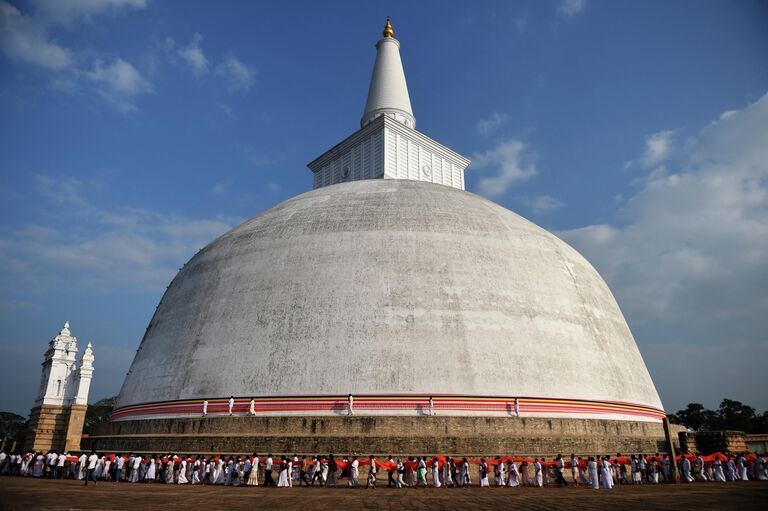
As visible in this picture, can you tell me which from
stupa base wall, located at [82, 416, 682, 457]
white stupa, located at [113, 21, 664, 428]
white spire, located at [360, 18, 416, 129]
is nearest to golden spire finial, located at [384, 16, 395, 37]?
white spire, located at [360, 18, 416, 129]

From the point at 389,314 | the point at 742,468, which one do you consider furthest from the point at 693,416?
the point at 389,314

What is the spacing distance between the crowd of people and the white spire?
19820 millimetres

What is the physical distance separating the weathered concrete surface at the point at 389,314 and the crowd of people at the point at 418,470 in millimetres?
2106

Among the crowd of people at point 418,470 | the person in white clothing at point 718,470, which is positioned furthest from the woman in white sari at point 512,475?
the person in white clothing at point 718,470

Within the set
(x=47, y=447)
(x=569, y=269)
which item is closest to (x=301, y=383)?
(x=569, y=269)

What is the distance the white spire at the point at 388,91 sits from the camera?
29.7 meters

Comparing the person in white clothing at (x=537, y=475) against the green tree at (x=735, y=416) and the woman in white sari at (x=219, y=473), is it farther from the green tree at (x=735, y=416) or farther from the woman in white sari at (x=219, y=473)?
the green tree at (x=735, y=416)

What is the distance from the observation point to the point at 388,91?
3030 centimetres

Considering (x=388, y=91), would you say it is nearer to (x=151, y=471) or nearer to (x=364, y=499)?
(x=151, y=471)

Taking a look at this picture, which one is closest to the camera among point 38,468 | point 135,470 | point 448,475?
point 448,475

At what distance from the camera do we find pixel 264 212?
23.5 metres

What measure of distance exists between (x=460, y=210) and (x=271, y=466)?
38.5ft

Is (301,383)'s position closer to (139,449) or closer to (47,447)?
(139,449)

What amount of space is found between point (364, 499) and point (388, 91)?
80.6ft
